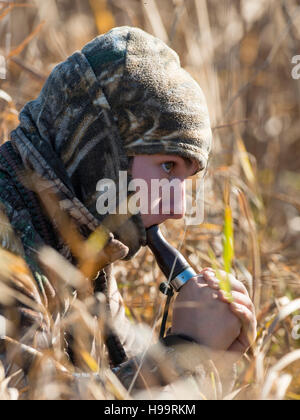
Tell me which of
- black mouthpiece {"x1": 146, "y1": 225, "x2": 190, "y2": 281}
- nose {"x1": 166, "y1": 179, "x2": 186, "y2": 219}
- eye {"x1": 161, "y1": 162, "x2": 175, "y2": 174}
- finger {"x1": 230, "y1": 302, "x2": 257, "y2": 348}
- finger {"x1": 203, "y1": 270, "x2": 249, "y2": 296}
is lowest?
finger {"x1": 230, "y1": 302, "x2": 257, "y2": 348}

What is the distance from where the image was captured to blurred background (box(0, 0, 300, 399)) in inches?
95.9

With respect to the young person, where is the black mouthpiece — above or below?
below

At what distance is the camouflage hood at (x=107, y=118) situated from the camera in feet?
5.85

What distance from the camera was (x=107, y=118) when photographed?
1.79 m

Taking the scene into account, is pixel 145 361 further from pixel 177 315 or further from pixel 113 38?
pixel 113 38

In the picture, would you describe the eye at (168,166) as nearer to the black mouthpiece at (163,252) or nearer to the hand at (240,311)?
the black mouthpiece at (163,252)

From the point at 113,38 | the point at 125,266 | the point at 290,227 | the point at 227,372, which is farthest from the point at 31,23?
the point at 227,372

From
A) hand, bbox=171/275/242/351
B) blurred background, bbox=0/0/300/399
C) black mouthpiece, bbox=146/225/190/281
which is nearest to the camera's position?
hand, bbox=171/275/242/351

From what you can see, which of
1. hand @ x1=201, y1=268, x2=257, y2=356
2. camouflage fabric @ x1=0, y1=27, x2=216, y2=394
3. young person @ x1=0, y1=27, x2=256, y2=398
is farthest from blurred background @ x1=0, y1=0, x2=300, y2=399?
camouflage fabric @ x1=0, y1=27, x2=216, y2=394

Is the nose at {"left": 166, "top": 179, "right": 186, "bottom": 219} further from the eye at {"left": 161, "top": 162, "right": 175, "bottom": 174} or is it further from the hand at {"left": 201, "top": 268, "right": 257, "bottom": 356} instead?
the hand at {"left": 201, "top": 268, "right": 257, "bottom": 356}

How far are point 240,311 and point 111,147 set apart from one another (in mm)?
521

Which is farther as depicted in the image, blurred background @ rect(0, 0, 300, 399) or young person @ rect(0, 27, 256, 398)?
blurred background @ rect(0, 0, 300, 399)

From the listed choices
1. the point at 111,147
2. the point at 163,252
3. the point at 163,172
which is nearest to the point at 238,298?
the point at 163,252
